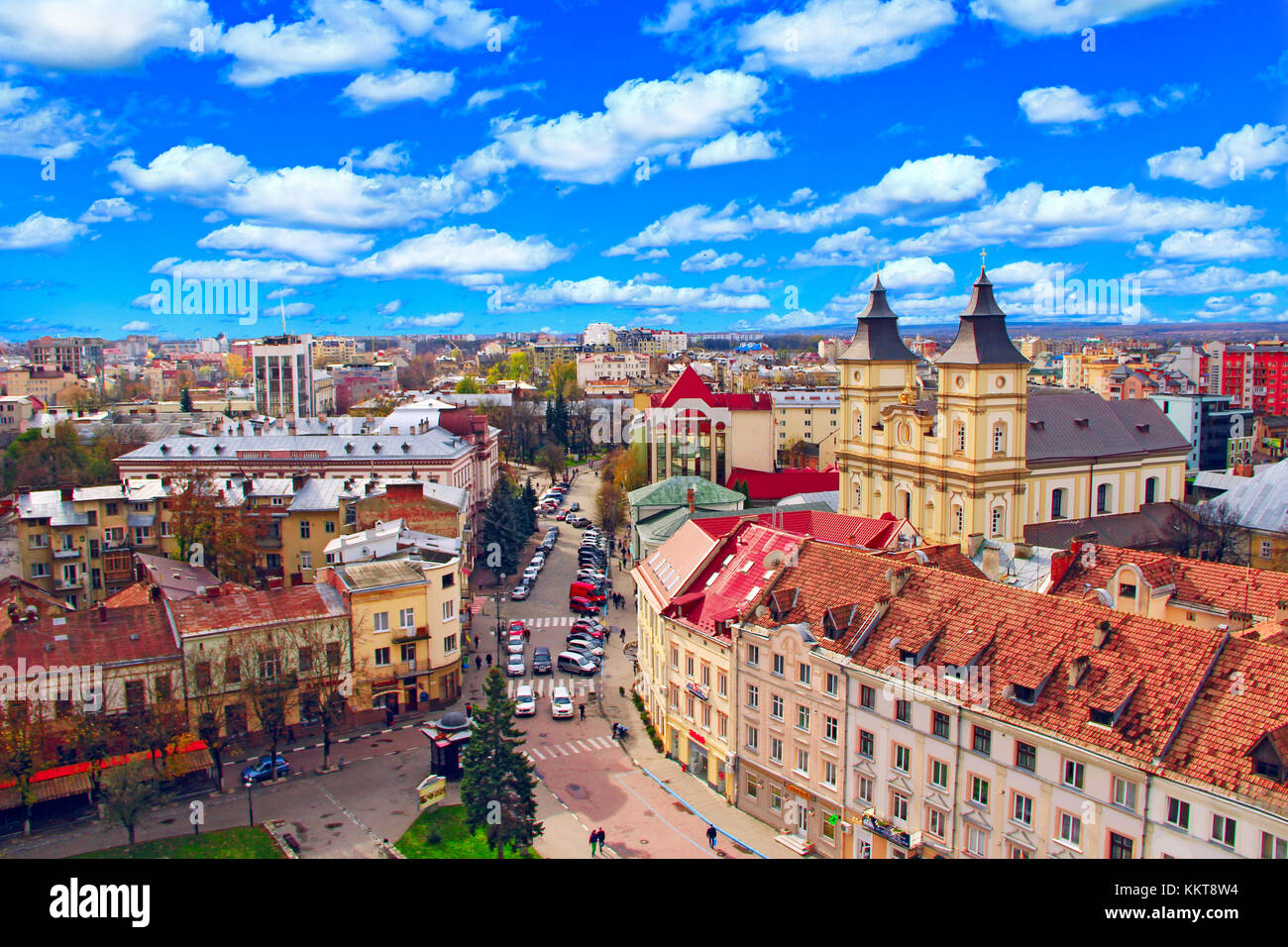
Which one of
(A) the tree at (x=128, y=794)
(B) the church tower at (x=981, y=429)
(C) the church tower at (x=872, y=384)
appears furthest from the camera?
(C) the church tower at (x=872, y=384)

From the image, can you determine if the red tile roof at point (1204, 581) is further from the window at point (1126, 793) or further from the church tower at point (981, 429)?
the church tower at point (981, 429)

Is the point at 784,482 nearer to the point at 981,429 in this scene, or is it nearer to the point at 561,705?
the point at 981,429

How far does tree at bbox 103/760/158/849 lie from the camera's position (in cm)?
1969

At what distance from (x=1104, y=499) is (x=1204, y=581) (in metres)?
26.8

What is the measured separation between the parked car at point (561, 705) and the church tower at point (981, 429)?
1886 centimetres

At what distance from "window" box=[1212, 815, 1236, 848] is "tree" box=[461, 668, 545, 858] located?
1181cm

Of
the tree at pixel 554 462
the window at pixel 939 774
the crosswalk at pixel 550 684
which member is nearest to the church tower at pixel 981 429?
the crosswalk at pixel 550 684

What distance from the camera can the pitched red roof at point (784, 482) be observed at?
53.9 meters

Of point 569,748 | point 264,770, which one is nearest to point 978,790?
point 569,748

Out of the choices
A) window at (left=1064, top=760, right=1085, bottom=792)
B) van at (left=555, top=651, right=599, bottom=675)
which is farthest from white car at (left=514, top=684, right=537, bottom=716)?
window at (left=1064, top=760, right=1085, bottom=792)

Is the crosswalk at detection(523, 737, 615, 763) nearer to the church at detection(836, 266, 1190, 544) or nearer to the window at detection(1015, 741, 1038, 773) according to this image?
the window at detection(1015, 741, 1038, 773)
